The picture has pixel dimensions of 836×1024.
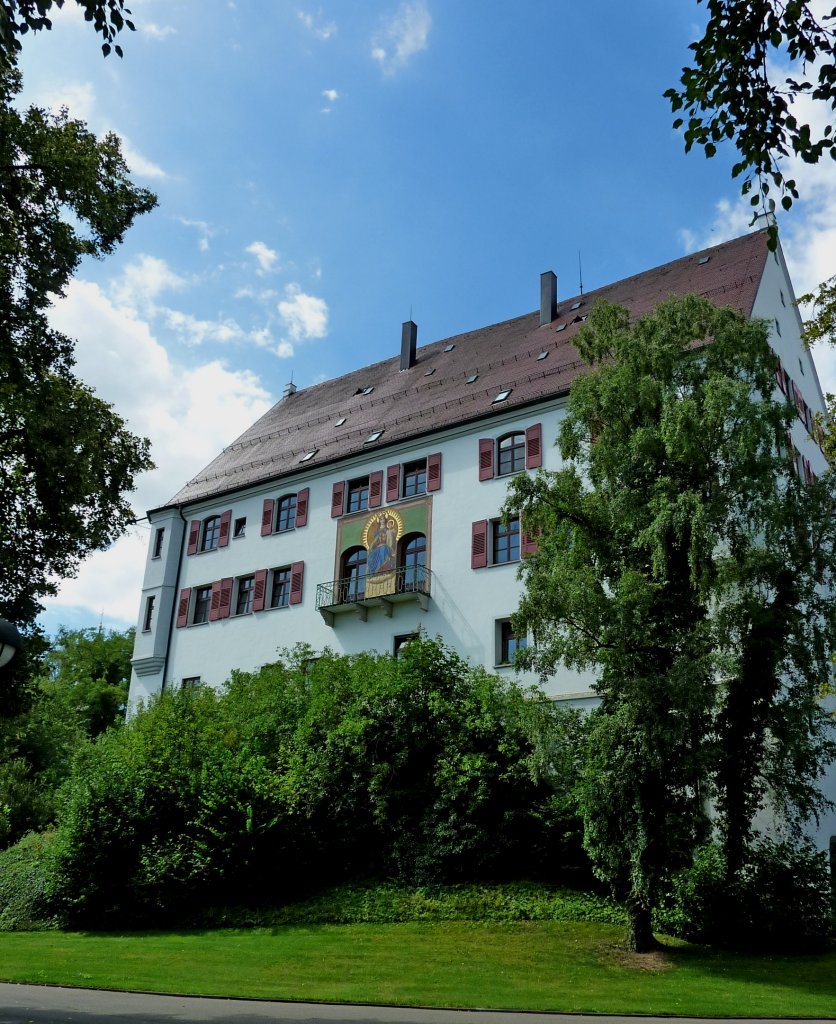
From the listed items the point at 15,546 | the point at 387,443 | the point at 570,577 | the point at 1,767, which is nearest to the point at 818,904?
the point at 570,577

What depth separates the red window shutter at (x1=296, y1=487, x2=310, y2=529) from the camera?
32.1 metres

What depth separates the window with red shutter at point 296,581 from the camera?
3084cm

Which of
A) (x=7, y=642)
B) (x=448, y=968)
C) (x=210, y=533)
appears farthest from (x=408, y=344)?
(x=7, y=642)

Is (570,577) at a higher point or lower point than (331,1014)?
higher

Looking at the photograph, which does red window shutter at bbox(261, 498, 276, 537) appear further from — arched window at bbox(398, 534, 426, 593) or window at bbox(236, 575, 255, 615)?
arched window at bbox(398, 534, 426, 593)

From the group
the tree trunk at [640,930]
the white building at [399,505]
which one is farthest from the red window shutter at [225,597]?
the tree trunk at [640,930]

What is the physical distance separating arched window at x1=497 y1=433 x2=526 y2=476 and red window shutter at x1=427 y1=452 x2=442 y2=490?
194cm

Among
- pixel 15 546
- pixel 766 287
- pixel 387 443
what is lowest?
pixel 15 546

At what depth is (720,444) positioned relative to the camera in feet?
58.0

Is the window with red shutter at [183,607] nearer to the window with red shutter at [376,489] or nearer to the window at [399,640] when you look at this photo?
the window with red shutter at [376,489]

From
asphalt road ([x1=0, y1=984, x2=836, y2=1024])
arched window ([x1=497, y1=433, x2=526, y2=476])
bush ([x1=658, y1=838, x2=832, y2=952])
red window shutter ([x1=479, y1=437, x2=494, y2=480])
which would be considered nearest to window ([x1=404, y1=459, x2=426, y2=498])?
red window shutter ([x1=479, y1=437, x2=494, y2=480])

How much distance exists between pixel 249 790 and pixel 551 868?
644 cm

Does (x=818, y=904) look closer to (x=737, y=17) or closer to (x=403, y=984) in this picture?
(x=403, y=984)

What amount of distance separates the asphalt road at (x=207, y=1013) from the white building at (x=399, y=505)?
40.4 ft
